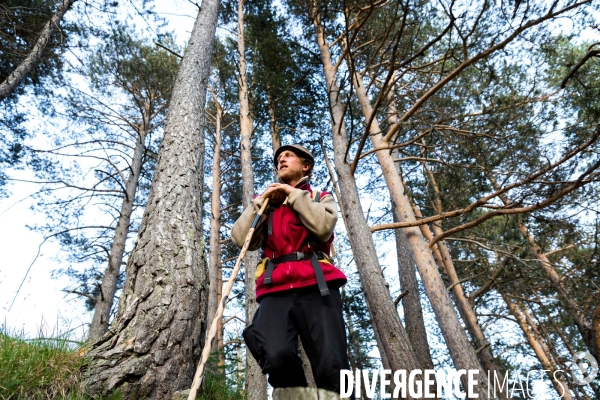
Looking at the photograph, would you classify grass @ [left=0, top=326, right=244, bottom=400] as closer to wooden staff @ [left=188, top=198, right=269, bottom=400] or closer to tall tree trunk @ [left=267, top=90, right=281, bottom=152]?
wooden staff @ [left=188, top=198, right=269, bottom=400]

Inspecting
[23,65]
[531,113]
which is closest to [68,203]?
[23,65]

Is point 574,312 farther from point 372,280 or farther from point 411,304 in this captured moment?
point 372,280

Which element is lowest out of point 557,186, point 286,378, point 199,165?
point 286,378

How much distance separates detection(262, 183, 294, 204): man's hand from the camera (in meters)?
2.38

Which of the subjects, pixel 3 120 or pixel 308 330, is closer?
pixel 308 330

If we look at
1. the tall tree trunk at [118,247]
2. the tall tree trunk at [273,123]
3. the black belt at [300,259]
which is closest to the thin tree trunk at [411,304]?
the tall tree trunk at [273,123]

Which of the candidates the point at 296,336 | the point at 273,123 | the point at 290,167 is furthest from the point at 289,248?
the point at 273,123

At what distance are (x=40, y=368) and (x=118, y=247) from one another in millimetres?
7678

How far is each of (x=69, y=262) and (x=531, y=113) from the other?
12888 millimetres

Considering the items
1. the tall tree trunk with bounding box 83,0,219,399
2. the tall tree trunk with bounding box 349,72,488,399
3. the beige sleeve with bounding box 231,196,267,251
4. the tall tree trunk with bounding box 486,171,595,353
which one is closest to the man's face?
the beige sleeve with bounding box 231,196,267,251

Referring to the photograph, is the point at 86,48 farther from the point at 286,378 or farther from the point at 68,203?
the point at 286,378

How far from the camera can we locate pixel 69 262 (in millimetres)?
11320

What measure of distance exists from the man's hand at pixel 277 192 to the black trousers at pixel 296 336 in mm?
646

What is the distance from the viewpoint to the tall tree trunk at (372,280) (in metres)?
4.08
